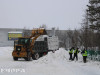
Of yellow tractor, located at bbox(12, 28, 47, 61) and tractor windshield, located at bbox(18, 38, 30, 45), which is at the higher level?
tractor windshield, located at bbox(18, 38, 30, 45)

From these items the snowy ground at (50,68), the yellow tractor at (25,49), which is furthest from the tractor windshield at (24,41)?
the snowy ground at (50,68)

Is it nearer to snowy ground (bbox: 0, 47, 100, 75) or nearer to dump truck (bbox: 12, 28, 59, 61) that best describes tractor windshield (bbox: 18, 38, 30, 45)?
dump truck (bbox: 12, 28, 59, 61)

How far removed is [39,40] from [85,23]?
1273 cm

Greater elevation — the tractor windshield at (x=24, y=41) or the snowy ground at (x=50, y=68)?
the tractor windshield at (x=24, y=41)

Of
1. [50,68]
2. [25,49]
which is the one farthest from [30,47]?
[50,68]

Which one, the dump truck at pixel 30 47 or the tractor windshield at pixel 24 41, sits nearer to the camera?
the dump truck at pixel 30 47

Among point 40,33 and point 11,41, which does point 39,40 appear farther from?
point 11,41

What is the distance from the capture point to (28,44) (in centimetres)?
2852

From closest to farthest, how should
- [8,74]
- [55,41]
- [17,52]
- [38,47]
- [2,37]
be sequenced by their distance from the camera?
[8,74], [17,52], [38,47], [55,41], [2,37]

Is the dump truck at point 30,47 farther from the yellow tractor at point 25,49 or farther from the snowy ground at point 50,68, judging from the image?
the snowy ground at point 50,68

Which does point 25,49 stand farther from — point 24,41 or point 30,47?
point 24,41

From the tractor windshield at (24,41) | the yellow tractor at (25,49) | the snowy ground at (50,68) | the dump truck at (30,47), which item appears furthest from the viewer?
the tractor windshield at (24,41)

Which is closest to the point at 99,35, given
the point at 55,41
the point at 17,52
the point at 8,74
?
the point at 17,52

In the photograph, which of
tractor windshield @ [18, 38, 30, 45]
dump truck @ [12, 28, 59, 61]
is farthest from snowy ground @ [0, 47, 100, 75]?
tractor windshield @ [18, 38, 30, 45]
